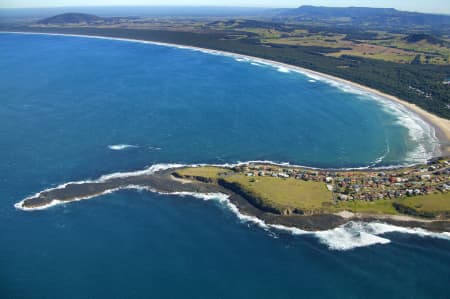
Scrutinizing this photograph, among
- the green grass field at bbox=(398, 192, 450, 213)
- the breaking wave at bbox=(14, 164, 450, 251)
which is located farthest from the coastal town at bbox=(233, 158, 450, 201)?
the breaking wave at bbox=(14, 164, 450, 251)

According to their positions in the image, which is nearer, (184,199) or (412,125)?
(184,199)

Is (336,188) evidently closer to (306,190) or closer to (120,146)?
(306,190)

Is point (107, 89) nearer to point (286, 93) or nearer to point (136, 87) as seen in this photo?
point (136, 87)

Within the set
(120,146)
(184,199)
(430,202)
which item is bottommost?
(184,199)

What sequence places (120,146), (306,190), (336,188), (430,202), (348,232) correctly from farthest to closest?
(120,146) → (336,188) → (306,190) → (430,202) → (348,232)

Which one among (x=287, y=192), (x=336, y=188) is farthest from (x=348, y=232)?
(x=287, y=192)

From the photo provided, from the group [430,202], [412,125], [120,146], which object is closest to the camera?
[430,202]

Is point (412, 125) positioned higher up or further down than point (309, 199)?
higher up
